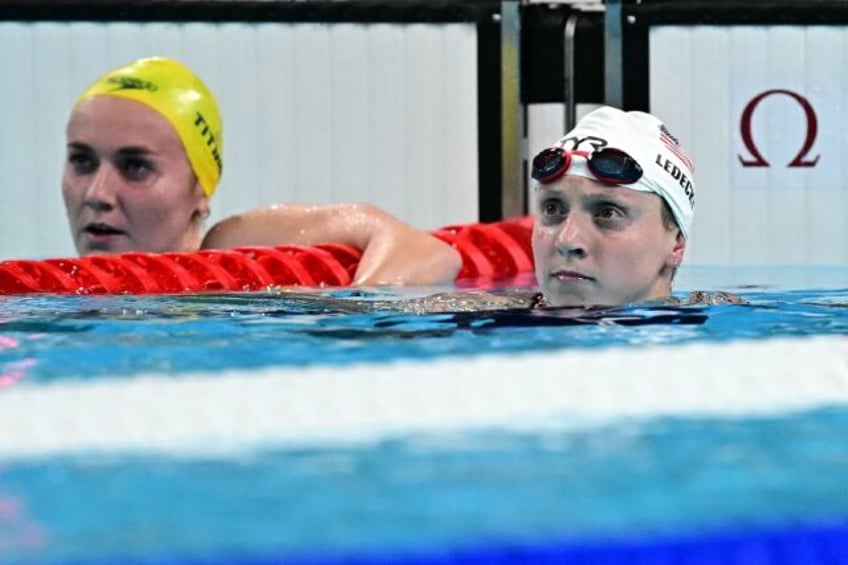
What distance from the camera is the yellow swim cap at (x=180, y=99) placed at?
560 centimetres

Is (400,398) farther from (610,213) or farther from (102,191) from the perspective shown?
(102,191)

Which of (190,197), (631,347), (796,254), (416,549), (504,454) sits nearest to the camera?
(416,549)

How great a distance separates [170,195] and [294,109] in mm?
1730

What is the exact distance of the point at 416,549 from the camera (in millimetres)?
1507

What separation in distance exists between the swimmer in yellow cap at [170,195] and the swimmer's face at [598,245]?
124 centimetres

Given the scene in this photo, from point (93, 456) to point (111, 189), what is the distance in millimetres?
3391

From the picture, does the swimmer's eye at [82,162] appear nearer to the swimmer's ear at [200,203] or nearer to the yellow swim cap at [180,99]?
the yellow swim cap at [180,99]

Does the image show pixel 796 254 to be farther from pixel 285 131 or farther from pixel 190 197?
pixel 190 197

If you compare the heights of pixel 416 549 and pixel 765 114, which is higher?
pixel 765 114

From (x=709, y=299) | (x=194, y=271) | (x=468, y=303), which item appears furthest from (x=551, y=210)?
(x=194, y=271)

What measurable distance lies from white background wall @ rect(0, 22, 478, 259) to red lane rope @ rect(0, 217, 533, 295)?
4.17 feet

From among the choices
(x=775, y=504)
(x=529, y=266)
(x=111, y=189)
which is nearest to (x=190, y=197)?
(x=111, y=189)

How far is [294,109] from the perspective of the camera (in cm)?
713

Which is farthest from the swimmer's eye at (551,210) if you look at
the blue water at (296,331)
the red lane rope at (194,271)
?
the red lane rope at (194,271)
